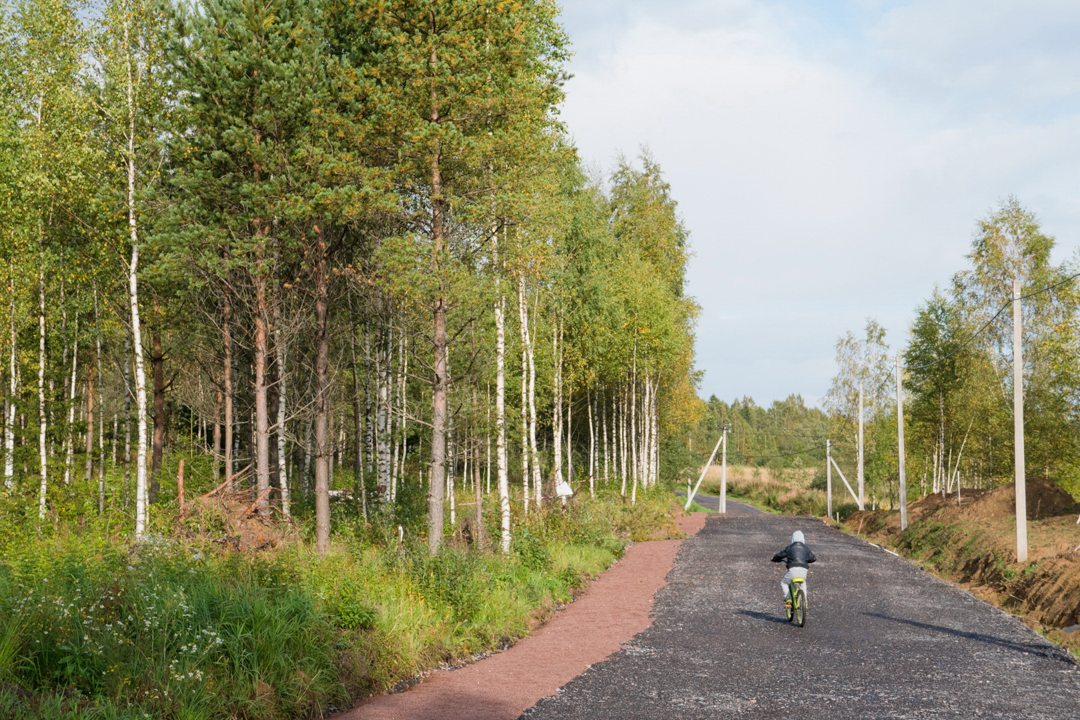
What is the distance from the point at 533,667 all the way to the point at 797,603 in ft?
19.4

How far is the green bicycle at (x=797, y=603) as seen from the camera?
14273mm

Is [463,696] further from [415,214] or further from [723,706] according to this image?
[415,214]

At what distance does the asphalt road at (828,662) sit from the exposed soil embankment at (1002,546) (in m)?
0.85

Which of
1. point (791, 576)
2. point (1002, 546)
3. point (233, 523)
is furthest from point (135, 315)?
A: point (1002, 546)

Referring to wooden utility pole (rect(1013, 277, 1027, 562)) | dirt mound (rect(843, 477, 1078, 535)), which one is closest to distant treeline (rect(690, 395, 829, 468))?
dirt mound (rect(843, 477, 1078, 535))

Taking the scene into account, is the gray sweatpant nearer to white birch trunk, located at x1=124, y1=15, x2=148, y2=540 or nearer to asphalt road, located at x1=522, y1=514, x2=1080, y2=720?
asphalt road, located at x1=522, y1=514, x2=1080, y2=720

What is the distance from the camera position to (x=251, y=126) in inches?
667

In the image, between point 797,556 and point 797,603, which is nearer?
point 797,603

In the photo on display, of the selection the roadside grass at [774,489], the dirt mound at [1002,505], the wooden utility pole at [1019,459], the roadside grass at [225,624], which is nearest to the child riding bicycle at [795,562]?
the roadside grass at [225,624]

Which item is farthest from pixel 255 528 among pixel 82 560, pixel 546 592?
pixel 546 592

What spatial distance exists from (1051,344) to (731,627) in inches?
676

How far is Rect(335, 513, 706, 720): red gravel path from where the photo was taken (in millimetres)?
8727

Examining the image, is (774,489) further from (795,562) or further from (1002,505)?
(795,562)

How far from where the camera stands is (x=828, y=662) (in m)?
11.5
